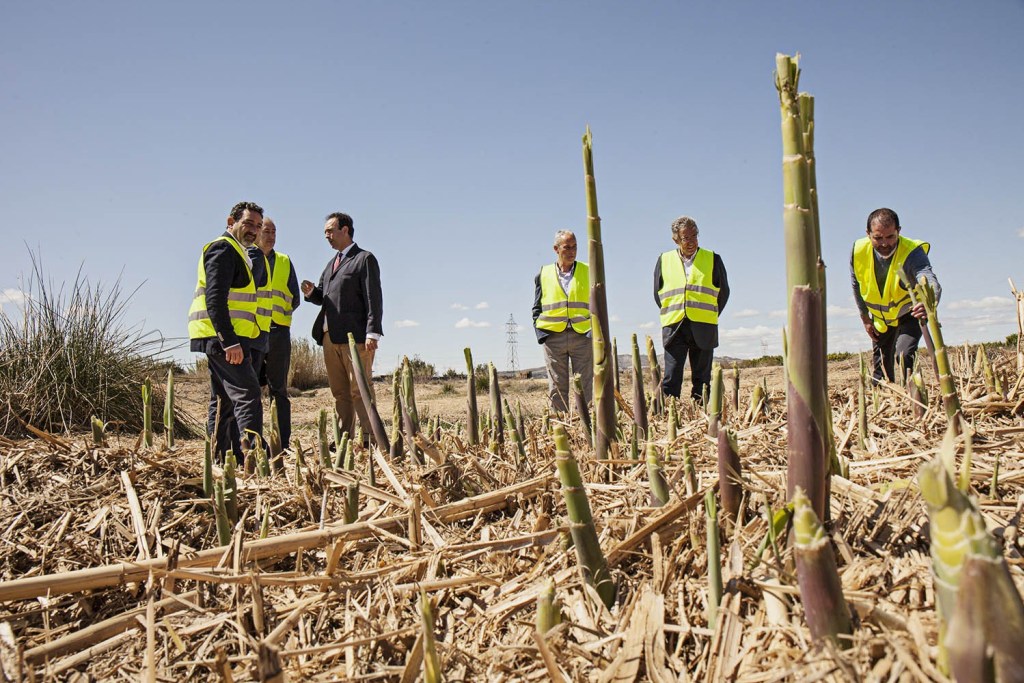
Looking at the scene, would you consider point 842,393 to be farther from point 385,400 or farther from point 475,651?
point 385,400

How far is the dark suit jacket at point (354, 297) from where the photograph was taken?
5.45 metres

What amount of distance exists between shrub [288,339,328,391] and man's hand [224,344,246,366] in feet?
37.1

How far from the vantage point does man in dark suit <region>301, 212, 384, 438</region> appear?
17.9 ft

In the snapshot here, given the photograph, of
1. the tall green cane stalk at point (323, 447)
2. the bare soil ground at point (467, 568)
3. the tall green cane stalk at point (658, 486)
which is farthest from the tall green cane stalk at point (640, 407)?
the tall green cane stalk at point (323, 447)

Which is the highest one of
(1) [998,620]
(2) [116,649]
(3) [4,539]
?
(1) [998,620]

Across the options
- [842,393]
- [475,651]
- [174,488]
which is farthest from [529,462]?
[842,393]

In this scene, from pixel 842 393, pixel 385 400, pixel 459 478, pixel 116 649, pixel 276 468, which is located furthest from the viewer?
pixel 385 400

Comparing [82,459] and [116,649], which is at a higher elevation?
[82,459]

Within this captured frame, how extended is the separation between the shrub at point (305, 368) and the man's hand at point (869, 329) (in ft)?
40.1

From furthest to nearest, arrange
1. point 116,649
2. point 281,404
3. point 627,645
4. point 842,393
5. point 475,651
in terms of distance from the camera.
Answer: point 281,404
point 842,393
point 116,649
point 475,651
point 627,645

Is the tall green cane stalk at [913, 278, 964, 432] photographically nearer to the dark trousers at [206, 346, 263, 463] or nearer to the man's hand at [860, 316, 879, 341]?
the dark trousers at [206, 346, 263, 463]

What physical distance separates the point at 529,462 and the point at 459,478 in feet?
1.03

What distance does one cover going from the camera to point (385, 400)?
1386 centimetres

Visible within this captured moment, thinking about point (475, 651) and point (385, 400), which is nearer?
point (475, 651)
